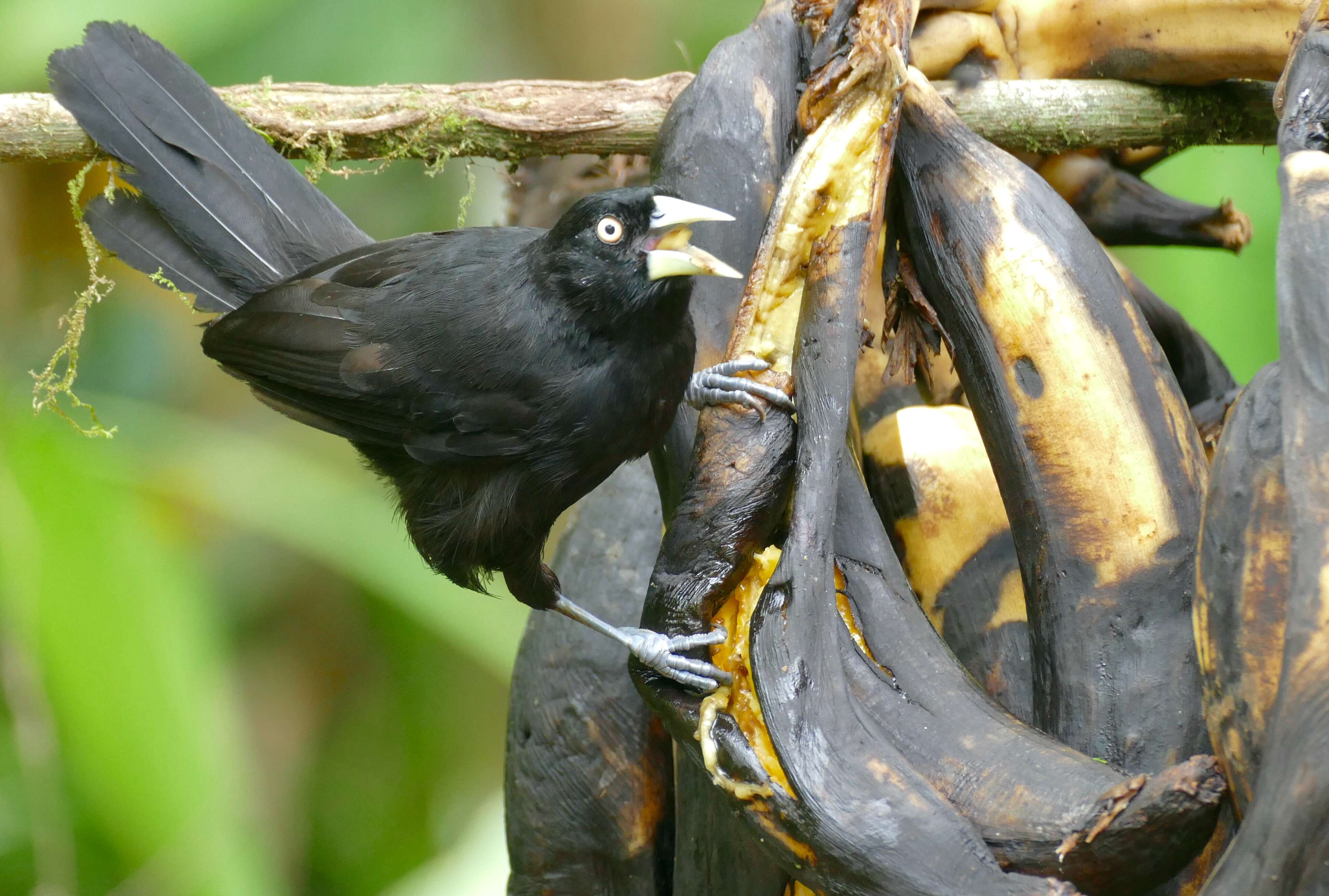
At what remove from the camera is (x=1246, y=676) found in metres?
0.91

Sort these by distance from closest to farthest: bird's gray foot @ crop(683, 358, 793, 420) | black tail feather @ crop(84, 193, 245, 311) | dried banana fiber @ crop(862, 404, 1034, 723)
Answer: bird's gray foot @ crop(683, 358, 793, 420), dried banana fiber @ crop(862, 404, 1034, 723), black tail feather @ crop(84, 193, 245, 311)

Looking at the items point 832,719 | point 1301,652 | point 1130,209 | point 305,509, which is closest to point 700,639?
point 832,719

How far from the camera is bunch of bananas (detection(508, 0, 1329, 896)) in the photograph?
2.98ft

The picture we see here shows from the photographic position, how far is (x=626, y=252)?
1.55 m

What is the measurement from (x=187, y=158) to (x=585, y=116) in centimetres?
63

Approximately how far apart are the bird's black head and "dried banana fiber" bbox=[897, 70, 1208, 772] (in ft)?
1.04

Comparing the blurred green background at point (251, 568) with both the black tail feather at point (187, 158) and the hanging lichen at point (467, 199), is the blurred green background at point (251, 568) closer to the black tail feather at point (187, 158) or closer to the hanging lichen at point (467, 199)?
the hanging lichen at point (467, 199)

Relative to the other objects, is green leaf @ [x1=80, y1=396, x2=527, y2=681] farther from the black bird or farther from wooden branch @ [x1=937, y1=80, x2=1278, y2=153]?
wooden branch @ [x1=937, y1=80, x2=1278, y2=153]

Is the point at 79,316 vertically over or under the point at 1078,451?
over

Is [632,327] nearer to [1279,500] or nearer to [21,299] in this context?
[1279,500]

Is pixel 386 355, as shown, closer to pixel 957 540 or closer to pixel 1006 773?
pixel 957 540

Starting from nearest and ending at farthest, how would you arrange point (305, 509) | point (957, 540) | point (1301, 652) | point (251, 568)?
point (1301, 652) → point (957, 540) → point (305, 509) → point (251, 568)

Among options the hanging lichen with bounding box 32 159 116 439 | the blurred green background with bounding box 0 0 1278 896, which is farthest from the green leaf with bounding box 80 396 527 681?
the hanging lichen with bounding box 32 159 116 439

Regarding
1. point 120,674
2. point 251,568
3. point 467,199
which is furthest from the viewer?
point 251,568
